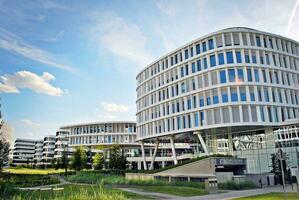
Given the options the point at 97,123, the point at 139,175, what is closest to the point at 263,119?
the point at 139,175

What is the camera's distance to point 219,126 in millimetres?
42094

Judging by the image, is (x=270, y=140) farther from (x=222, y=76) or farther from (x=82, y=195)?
(x=82, y=195)

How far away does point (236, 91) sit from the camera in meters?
42.6

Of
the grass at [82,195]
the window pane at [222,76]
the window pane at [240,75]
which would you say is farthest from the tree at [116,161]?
the grass at [82,195]

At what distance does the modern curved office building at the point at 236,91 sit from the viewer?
42031 mm

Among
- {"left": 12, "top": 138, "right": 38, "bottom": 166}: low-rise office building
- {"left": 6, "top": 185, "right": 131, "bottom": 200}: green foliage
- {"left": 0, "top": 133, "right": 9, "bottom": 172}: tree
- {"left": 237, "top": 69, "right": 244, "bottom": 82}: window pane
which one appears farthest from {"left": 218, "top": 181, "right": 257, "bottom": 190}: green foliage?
{"left": 12, "top": 138, "right": 38, "bottom": 166}: low-rise office building

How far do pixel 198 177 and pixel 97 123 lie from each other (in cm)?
6915

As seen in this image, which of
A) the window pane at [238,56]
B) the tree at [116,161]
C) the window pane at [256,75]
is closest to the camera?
the window pane at [256,75]

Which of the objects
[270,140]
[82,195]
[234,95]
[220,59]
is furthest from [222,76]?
[82,195]

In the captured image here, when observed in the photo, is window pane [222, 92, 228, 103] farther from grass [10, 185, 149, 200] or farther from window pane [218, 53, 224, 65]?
grass [10, 185, 149, 200]

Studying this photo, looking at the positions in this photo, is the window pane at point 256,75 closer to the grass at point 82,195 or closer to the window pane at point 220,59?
the window pane at point 220,59

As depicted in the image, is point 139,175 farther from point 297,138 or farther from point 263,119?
point 297,138

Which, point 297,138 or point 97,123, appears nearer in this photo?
point 297,138

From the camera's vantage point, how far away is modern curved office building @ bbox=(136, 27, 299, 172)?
138 ft
